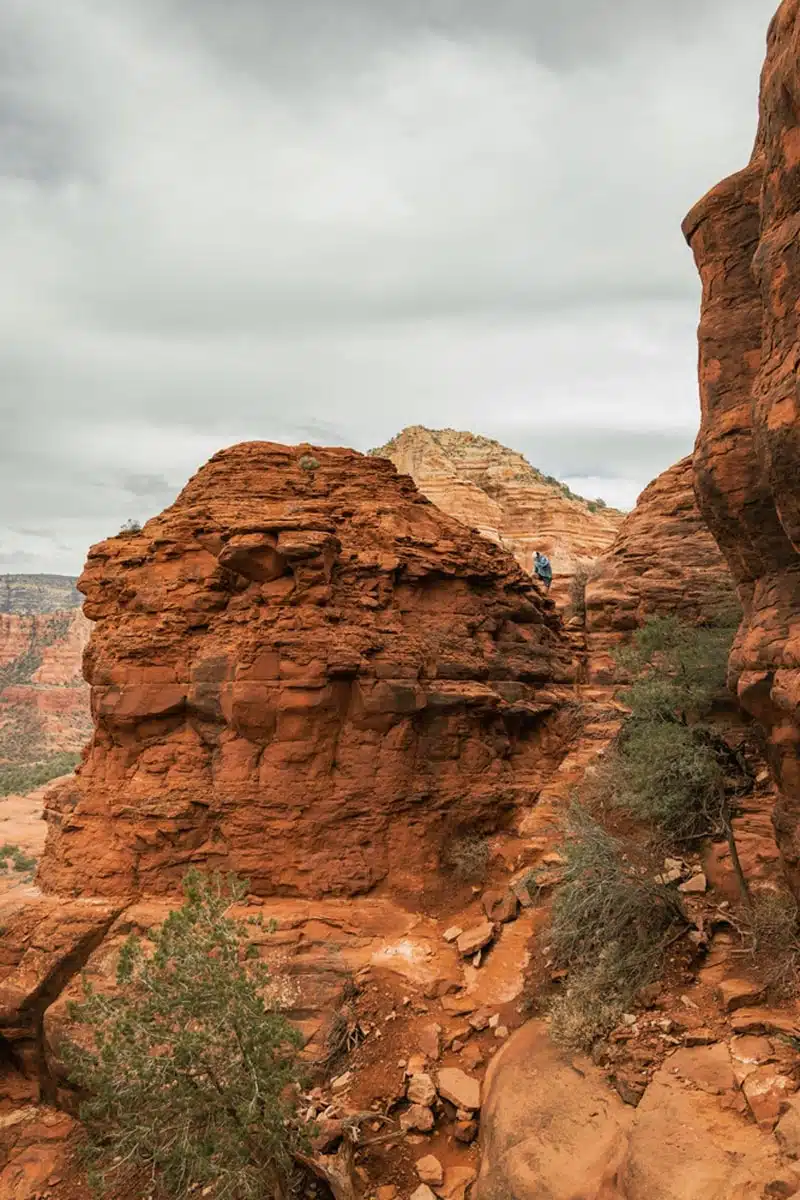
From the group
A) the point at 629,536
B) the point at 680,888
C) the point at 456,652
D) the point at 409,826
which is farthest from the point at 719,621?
the point at 409,826

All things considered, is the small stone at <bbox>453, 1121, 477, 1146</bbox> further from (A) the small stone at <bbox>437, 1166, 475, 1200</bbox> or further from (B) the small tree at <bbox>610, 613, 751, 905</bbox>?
(B) the small tree at <bbox>610, 613, 751, 905</bbox>

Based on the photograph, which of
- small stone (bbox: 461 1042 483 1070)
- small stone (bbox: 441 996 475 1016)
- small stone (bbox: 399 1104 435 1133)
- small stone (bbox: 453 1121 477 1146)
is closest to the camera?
small stone (bbox: 453 1121 477 1146)

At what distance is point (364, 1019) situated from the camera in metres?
11.6

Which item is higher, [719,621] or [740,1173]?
[719,621]

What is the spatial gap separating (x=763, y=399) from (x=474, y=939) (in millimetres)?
9828

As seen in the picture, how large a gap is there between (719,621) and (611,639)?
313 cm

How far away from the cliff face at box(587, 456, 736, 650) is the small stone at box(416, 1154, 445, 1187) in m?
12.5

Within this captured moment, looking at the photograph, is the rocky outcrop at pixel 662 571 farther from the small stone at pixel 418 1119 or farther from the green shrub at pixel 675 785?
the small stone at pixel 418 1119

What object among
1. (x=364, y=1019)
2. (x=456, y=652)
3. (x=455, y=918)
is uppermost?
(x=456, y=652)

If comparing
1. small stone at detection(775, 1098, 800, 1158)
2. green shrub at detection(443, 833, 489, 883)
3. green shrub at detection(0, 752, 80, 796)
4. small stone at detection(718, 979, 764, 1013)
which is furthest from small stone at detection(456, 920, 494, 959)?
green shrub at detection(0, 752, 80, 796)

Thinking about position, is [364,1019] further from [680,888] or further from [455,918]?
[680,888]

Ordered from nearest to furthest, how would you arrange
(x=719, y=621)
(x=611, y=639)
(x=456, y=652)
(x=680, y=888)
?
(x=680, y=888)
(x=456, y=652)
(x=719, y=621)
(x=611, y=639)

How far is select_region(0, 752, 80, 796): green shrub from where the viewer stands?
6247cm

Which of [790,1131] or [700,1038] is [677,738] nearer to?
[700,1038]
